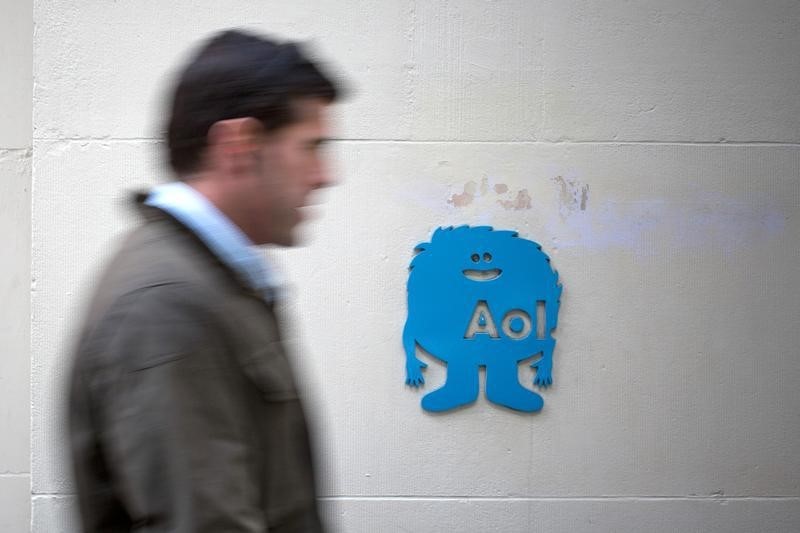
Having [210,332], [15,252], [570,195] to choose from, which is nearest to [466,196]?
[570,195]

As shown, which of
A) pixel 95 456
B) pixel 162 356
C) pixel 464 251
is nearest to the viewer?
pixel 162 356

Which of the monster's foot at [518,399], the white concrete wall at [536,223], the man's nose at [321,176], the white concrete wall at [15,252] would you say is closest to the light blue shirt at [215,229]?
the man's nose at [321,176]

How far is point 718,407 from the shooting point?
5.55m

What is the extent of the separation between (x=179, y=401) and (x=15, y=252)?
190 inches

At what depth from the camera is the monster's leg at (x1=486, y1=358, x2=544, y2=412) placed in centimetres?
544

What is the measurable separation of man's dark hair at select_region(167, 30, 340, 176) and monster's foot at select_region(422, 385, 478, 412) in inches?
150

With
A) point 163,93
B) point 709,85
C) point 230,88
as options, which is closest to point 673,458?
point 709,85

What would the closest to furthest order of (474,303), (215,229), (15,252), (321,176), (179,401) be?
1. (179,401)
2. (215,229)
3. (321,176)
4. (474,303)
5. (15,252)

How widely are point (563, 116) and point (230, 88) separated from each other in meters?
3.96

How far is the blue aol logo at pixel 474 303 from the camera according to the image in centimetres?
543

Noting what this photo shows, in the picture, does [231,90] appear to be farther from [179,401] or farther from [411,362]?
[411,362]

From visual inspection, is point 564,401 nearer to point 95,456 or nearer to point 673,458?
point 673,458

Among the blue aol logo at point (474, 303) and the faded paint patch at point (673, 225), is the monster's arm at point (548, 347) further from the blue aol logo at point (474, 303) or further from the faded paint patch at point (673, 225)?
the faded paint patch at point (673, 225)

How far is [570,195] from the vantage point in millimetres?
5469
